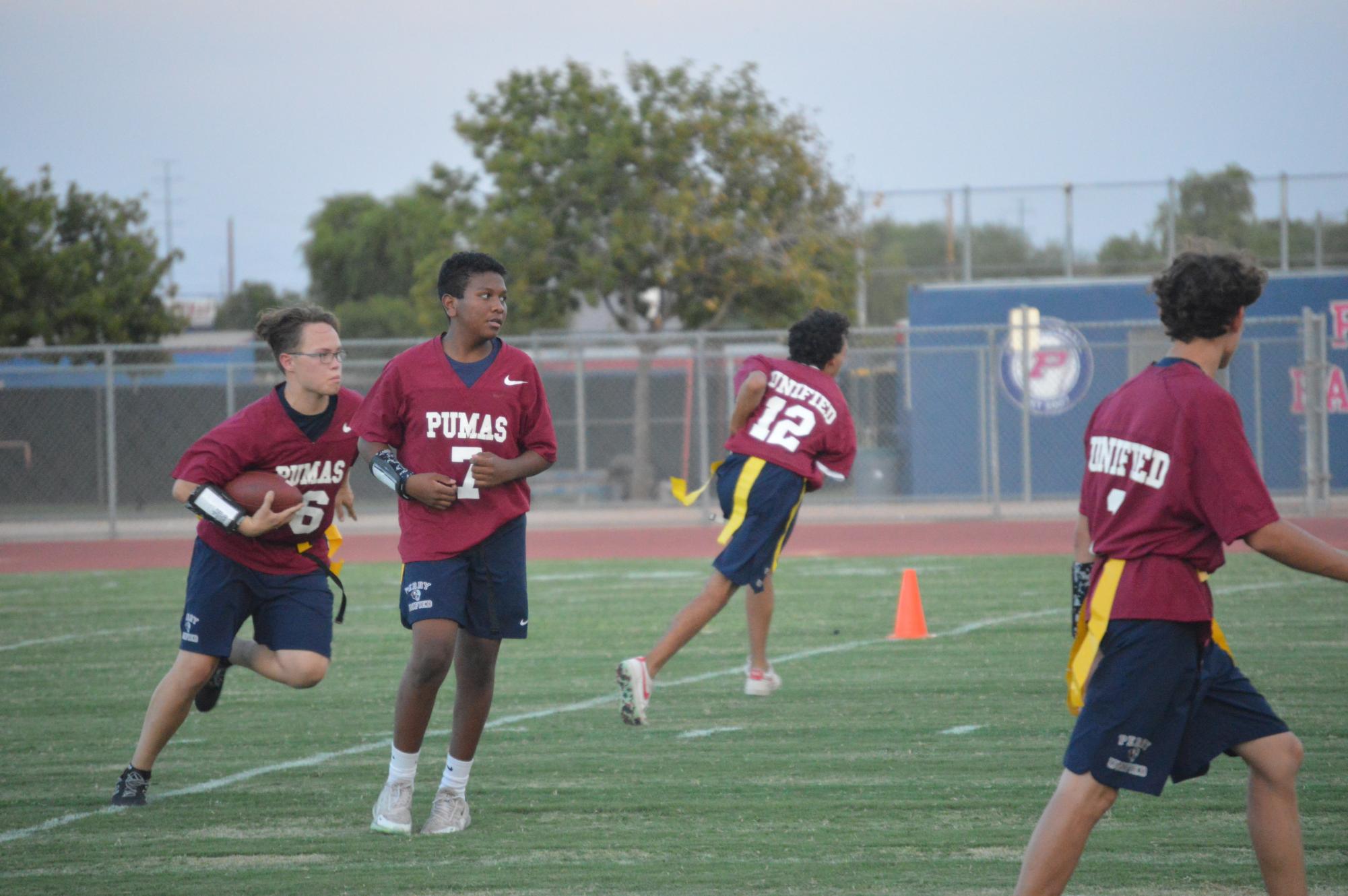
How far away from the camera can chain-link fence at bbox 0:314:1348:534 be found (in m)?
21.1

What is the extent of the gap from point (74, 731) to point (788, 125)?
20.3 m

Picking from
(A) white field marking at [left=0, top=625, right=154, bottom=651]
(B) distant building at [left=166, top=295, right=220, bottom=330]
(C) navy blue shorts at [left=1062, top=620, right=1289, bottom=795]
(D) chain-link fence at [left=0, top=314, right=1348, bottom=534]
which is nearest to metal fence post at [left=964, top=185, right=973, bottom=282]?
(D) chain-link fence at [left=0, top=314, right=1348, bottom=534]

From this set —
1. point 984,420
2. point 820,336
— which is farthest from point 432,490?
point 984,420

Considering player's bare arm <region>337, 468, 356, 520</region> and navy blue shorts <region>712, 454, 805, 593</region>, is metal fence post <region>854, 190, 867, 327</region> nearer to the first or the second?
navy blue shorts <region>712, 454, 805, 593</region>

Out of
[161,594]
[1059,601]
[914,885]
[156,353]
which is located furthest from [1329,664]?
[156,353]

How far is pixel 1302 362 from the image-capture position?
58.2 ft

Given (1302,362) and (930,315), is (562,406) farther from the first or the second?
(1302,362)

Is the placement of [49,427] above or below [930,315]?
below

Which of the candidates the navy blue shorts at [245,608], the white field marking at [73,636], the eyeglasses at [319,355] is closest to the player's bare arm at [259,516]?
the navy blue shorts at [245,608]

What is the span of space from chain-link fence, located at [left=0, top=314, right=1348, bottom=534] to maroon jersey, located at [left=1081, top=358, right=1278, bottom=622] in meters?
15.3

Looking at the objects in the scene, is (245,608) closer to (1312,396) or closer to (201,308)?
(1312,396)

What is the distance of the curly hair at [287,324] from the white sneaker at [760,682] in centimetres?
312

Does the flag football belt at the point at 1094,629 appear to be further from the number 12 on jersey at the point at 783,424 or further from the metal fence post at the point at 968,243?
the metal fence post at the point at 968,243

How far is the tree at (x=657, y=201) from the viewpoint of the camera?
2416 centimetres
